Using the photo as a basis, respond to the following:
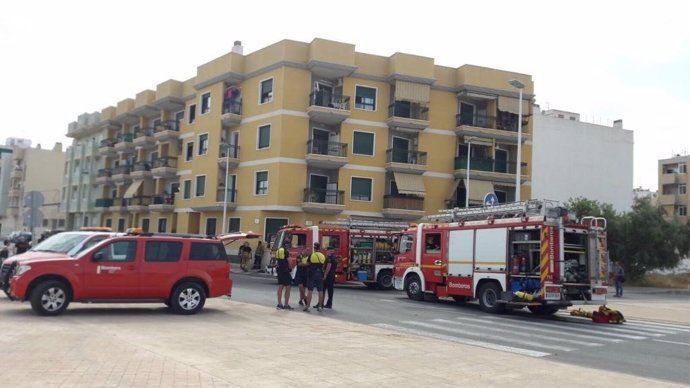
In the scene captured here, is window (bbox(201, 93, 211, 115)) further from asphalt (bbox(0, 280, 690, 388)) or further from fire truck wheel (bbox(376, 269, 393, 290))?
asphalt (bbox(0, 280, 690, 388))

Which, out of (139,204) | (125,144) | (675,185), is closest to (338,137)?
(139,204)

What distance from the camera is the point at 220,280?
1469 cm

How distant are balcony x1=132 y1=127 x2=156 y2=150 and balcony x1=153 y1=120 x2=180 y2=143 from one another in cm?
153

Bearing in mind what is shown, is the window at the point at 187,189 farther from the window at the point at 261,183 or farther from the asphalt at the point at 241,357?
the asphalt at the point at 241,357

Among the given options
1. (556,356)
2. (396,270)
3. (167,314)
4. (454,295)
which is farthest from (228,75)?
(556,356)

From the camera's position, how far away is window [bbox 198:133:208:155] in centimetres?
4579

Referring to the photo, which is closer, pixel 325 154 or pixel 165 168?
pixel 325 154

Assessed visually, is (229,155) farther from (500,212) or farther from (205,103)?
(500,212)

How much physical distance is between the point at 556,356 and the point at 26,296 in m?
10.3

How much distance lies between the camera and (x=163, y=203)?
5056cm

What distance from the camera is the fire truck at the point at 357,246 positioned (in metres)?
26.1

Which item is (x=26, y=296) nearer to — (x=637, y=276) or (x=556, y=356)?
(x=556, y=356)

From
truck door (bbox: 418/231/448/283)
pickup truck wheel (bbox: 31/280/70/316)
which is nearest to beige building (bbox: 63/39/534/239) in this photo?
truck door (bbox: 418/231/448/283)

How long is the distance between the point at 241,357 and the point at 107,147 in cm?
5904
